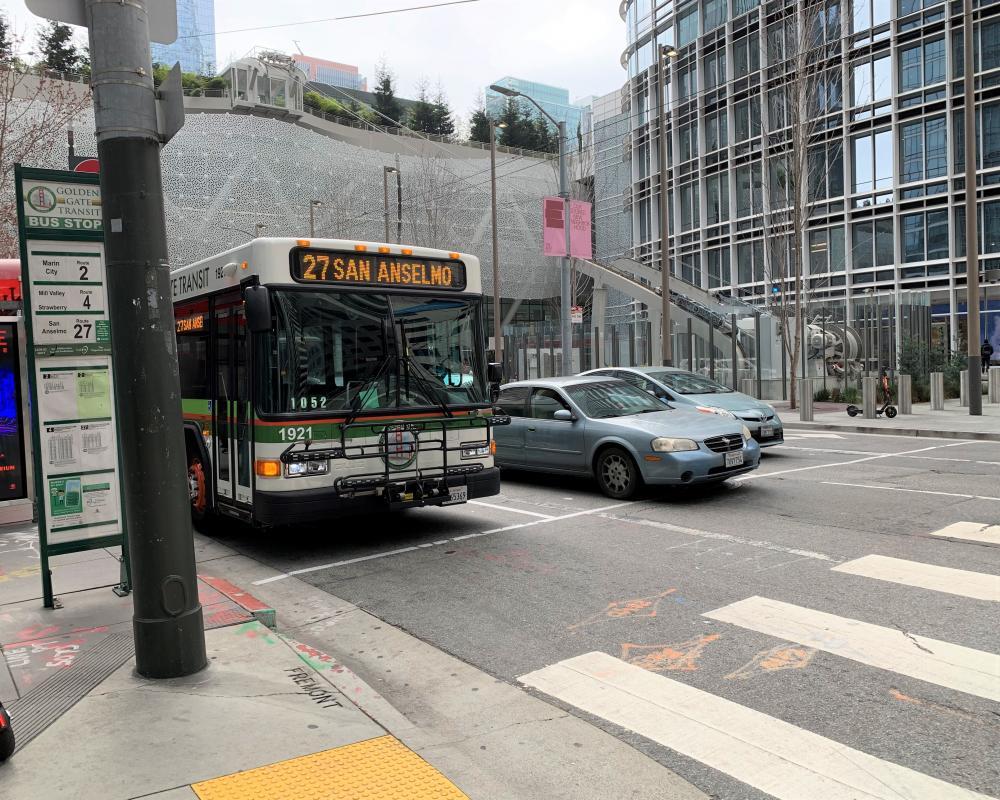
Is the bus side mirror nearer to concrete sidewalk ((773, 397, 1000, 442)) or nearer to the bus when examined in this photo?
the bus

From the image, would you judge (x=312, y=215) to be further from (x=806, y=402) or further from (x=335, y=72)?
(x=335, y=72)

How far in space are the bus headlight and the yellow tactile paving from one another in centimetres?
491

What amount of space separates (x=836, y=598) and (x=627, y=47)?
47745mm

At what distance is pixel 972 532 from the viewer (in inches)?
319

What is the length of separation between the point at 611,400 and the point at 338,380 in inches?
185

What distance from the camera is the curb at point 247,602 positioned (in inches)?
229

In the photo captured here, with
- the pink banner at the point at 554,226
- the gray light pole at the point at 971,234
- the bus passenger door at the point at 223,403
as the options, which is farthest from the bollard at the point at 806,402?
the bus passenger door at the point at 223,403

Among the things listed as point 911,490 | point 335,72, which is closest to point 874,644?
point 911,490

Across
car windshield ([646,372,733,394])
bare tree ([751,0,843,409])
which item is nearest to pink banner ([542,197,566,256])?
bare tree ([751,0,843,409])

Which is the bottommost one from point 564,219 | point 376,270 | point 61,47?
point 376,270

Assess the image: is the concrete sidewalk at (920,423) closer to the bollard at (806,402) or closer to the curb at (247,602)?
the bollard at (806,402)

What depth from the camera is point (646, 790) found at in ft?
11.9

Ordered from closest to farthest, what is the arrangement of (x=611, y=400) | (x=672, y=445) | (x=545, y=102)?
(x=672, y=445), (x=611, y=400), (x=545, y=102)

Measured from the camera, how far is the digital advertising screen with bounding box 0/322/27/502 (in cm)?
A: 929
